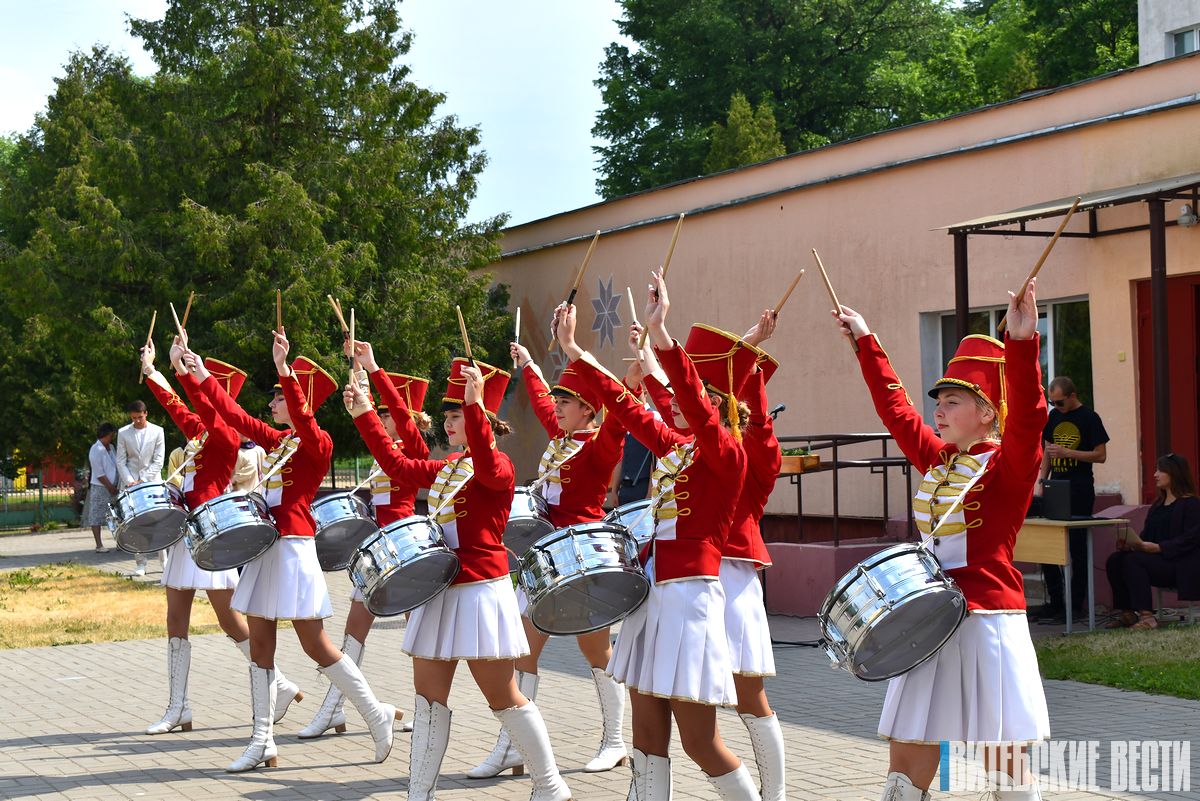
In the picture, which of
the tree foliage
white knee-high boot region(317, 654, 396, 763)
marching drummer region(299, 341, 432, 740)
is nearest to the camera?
white knee-high boot region(317, 654, 396, 763)

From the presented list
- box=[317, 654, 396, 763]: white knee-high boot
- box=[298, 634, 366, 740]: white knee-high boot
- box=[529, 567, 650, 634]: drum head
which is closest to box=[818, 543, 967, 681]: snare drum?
box=[529, 567, 650, 634]: drum head

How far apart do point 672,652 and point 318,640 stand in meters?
2.95

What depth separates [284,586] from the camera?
24.2ft

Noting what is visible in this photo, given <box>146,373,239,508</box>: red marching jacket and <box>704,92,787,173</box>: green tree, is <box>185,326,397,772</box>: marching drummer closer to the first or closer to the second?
<box>146,373,239,508</box>: red marching jacket

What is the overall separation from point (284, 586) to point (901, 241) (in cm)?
981

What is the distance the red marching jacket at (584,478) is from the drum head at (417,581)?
119cm

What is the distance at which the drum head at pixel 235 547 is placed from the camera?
24.1 ft

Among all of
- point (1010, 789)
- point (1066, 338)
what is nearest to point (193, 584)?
point (1010, 789)

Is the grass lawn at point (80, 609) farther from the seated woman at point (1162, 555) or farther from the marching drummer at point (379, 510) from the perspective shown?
the seated woman at point (1162, 555)

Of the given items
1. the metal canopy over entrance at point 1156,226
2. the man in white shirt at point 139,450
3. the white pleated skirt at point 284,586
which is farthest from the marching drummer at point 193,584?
the man in white shirt at point 139,450

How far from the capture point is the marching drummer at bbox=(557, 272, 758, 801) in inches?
192

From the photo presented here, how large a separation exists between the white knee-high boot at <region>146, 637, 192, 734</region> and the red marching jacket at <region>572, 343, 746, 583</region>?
418 cm

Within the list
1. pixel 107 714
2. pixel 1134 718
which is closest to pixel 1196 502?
pixel 1134 718

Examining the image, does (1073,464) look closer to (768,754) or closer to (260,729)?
(768,754)
